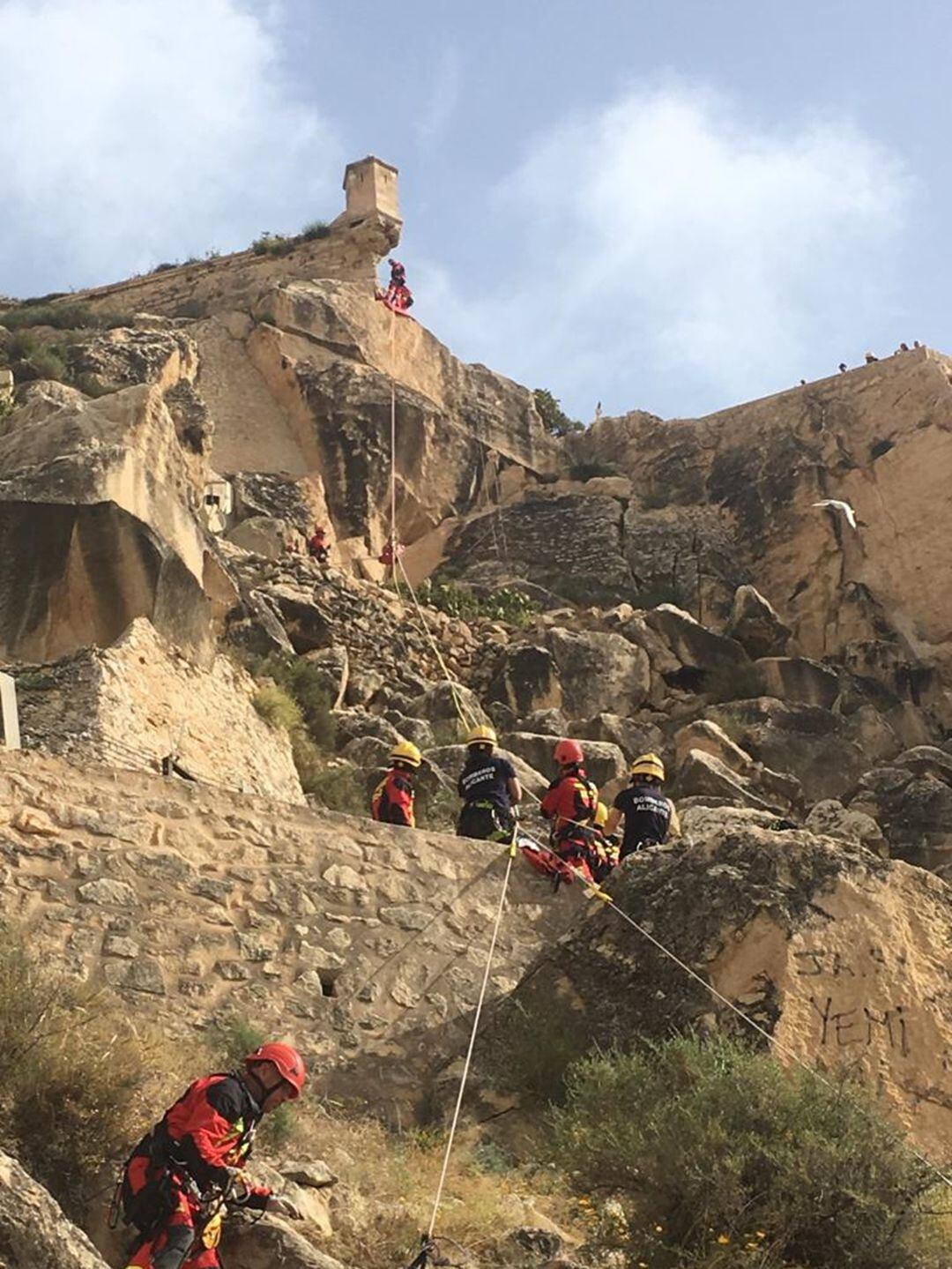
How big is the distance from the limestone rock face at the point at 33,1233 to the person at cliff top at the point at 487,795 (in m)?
6.66

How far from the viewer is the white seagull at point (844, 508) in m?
29.7

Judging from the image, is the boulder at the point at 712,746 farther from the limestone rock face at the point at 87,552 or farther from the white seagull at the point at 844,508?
the white seagull at the point at 844,508

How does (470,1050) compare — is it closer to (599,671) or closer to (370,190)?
(599,671)

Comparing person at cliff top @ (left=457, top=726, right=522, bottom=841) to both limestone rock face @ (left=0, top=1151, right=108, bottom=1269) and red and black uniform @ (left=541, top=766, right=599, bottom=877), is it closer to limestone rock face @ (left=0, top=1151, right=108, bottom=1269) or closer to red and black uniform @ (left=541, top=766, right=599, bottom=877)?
red and black uniform @ (left=541, top=766, right=599, bottom=877)

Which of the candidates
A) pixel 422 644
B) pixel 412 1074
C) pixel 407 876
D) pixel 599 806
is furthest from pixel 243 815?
pixel 422 644

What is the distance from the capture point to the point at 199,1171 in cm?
714

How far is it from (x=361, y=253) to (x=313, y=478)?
27.3ft

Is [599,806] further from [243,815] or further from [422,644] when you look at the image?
[422,644]

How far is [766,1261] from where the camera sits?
7.29m

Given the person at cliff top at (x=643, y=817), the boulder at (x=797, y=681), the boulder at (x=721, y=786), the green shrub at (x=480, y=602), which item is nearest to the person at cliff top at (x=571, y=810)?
the person at cliff top at (x=643, y=817)

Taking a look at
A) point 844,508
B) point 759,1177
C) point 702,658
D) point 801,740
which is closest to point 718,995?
point 759,1177

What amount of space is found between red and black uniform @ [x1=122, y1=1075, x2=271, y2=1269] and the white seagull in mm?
23457

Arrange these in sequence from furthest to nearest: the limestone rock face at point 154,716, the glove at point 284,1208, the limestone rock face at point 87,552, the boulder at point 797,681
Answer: the boulder at point 797,681, the limestone rock face at point 87,552, the limestone rock face at point 154,716, the glove at point 284,1208

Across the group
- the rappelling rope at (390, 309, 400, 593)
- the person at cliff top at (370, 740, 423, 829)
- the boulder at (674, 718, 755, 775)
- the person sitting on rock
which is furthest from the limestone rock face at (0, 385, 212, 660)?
the rappelling rope at (390, 309, 400, 593)
